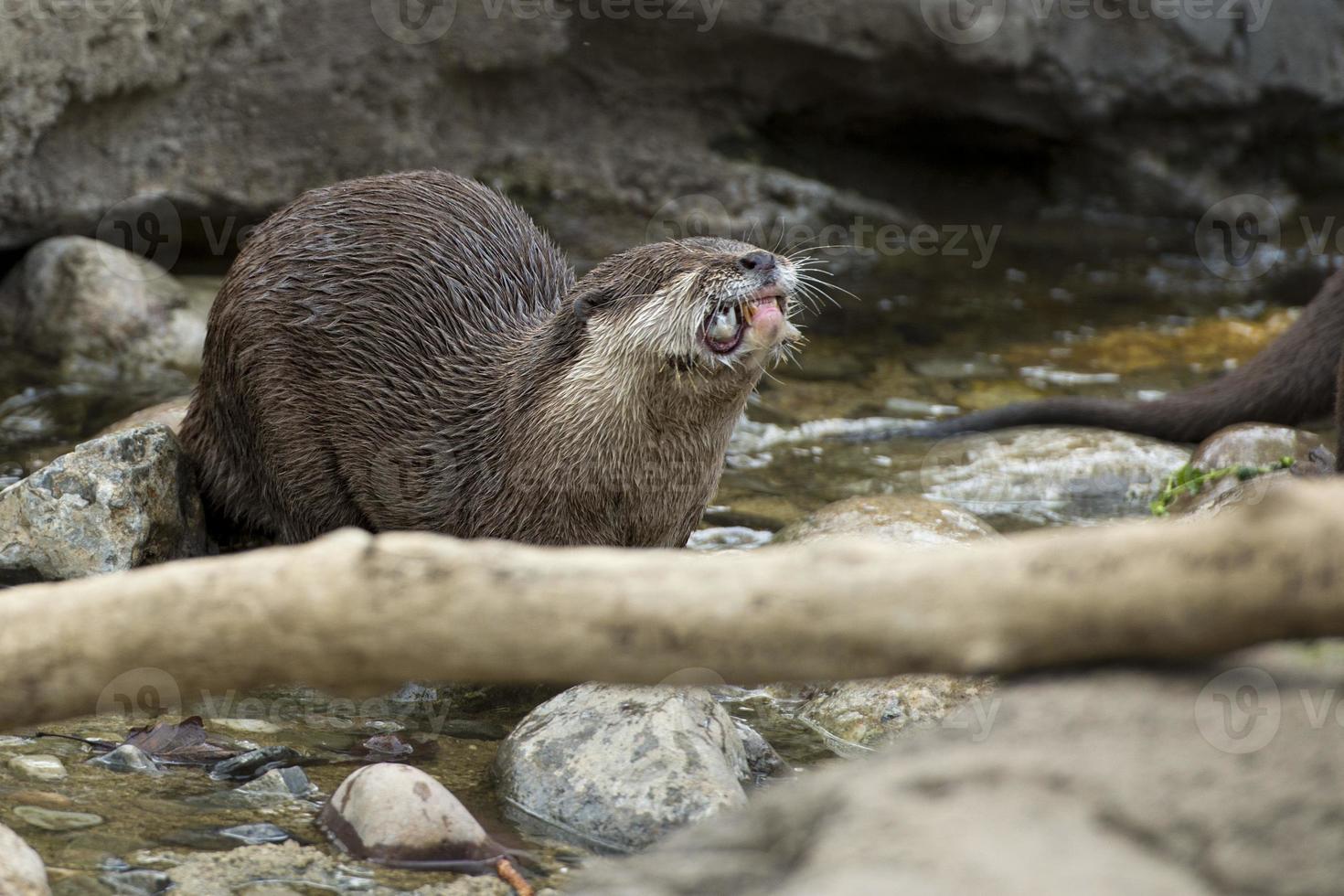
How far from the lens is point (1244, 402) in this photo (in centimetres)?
392

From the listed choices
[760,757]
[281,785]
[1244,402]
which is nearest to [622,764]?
[760,757]

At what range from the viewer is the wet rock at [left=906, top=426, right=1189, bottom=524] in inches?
149

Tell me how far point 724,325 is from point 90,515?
4.14 ft

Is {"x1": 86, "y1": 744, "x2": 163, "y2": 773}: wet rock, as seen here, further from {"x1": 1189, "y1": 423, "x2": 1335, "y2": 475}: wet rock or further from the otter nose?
{"x1": 1189, "y1": 423, "x2": 1335, "y2": 475}: wet rock

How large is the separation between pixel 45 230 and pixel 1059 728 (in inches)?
153

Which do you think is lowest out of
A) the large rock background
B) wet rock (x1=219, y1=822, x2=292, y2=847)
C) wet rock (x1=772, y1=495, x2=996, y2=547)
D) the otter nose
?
wet rock (x1=219, y1=822, x2=292, y2=847)

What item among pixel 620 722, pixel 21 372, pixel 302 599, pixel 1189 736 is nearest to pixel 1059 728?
pixel 1189 736

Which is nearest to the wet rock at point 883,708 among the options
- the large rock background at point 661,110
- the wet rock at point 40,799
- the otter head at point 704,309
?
the otter head at point 704,309

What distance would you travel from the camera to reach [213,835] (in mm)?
2064

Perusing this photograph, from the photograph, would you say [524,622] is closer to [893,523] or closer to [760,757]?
[760,757]

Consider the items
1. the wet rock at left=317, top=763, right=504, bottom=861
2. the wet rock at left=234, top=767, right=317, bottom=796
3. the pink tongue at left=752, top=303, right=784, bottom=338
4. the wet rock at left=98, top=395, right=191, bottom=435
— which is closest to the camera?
the wet rock at left=317, top=763, right=504, bottom=861

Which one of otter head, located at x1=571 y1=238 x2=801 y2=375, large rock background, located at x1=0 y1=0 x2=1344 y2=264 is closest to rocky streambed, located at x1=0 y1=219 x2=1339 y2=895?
large rock background, located at x1=0 y1=0 x2=1344 y2=264

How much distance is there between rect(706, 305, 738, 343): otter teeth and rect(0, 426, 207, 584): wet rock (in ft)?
3.87

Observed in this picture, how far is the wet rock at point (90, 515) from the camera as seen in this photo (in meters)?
2.88
